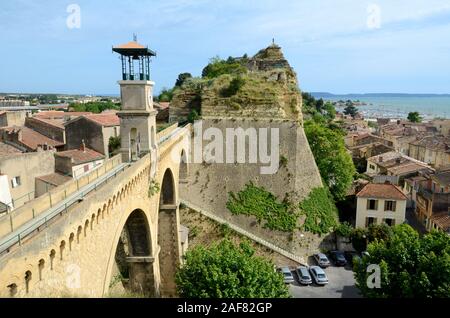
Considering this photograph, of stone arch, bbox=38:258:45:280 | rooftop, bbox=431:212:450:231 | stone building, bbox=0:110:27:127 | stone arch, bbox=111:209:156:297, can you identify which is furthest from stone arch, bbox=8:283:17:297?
stone building, bbox=0:110:27:127

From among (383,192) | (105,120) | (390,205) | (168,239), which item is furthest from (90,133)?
(390,205)

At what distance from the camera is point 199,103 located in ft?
110

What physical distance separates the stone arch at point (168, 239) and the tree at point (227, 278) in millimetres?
5484

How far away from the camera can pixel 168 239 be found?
20.8 m

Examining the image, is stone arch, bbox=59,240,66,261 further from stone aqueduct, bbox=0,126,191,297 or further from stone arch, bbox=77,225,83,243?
stone arch, bbox=77,225,83,243

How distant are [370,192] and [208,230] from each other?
1278 cm

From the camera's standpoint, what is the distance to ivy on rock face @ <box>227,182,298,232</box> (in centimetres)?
2666

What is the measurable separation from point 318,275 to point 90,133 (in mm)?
23829

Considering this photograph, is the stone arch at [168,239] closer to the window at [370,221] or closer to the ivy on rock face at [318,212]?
the ivy on rock face at [318,212]

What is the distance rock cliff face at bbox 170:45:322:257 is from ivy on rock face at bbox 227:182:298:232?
1.26 feet

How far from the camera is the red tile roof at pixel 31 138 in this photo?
3242 cm

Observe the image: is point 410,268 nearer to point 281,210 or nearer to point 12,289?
point 281,210
